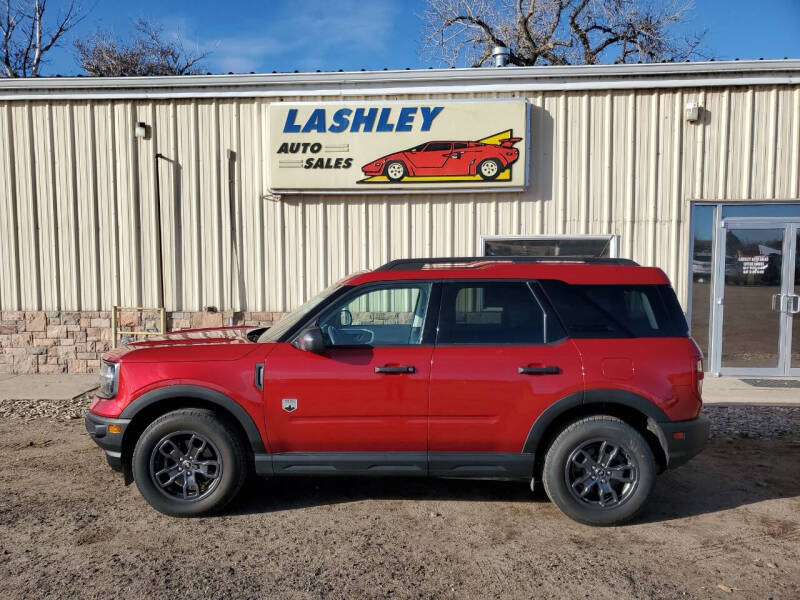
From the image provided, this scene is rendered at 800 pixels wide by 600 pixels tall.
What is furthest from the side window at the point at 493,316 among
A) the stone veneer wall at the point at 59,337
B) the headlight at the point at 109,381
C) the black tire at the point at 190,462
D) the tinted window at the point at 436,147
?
the stone veneer wall at the point at 59,337

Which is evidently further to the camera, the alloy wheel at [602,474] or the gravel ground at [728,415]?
the gravel ground at [728,415]

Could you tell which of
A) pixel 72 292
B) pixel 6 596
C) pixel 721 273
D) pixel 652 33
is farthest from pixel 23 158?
pixel 652 33

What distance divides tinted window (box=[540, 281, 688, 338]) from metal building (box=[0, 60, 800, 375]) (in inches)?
199

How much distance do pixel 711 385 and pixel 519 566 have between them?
6241 millimetres

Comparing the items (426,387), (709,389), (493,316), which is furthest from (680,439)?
(709,389)

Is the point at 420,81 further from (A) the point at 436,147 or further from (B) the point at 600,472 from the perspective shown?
(B) the point at 600,472

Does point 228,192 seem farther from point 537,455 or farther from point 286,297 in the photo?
A: point 537,455

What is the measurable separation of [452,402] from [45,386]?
278 inches

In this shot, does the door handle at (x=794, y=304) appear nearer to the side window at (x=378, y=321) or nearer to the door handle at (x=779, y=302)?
the door handle at (x=779, y=302)

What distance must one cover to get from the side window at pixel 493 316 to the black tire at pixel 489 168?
199 inches

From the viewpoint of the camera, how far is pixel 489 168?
888 centimetres

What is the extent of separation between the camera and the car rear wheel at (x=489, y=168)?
8867 mm

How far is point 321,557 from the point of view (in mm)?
3510

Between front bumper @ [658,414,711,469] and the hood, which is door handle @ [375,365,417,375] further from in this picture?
front bumper @ [658,414,711,469]
